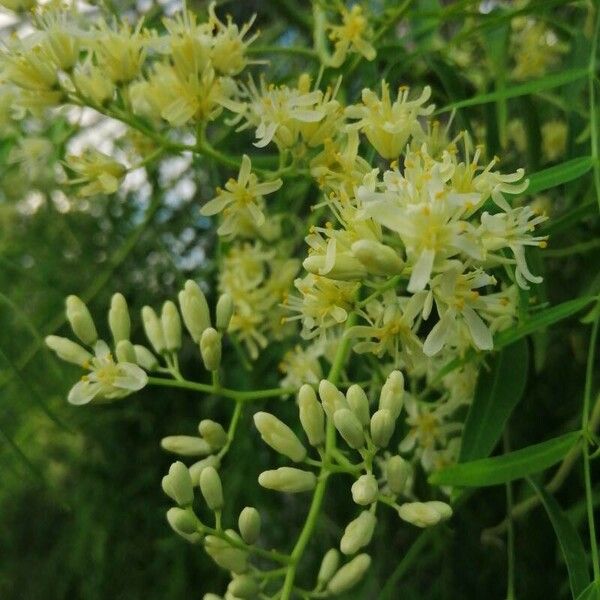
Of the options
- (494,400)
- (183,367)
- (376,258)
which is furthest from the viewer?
(183,367)

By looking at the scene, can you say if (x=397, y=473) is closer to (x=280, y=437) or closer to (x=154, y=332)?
(x=280, y=437)

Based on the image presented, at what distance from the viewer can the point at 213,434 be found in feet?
2.18

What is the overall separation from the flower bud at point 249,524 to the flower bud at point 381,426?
0.09 metres

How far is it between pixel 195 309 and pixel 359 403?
0.54 ft

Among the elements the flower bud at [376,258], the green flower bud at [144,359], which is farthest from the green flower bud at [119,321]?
the flower bud at [376,258]

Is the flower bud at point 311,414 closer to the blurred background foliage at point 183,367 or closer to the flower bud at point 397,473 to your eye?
the flower bud at point 397,473

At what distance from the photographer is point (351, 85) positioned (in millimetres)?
1004

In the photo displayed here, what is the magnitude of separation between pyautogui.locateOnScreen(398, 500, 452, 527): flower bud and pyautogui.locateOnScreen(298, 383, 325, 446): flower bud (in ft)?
0.23

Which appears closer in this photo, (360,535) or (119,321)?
(360,535)

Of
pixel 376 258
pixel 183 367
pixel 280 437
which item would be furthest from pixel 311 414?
pixel 183 367

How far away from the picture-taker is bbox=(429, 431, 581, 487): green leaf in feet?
1.94

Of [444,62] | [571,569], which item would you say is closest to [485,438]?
[571,569]

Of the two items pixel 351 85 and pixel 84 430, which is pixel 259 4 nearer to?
pixel 351 85

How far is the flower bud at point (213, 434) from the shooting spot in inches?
25.9
